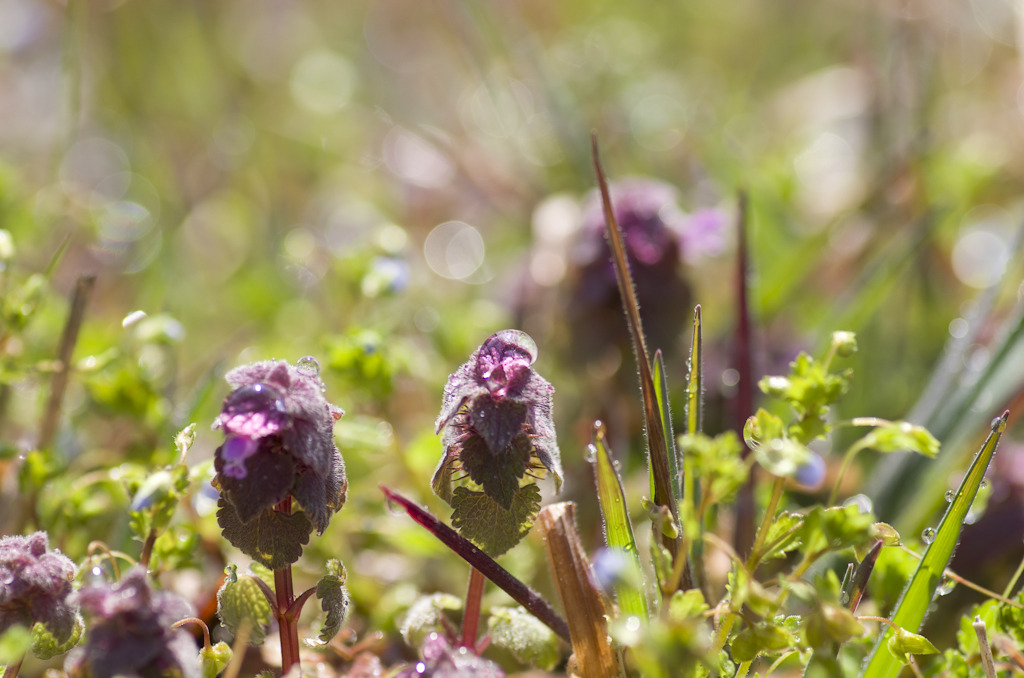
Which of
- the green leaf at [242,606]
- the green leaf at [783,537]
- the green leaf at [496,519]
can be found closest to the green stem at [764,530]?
the green leaf at [783,537]

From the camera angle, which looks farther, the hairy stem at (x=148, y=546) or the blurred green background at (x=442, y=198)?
the blurred green background at (x=442, y=198)

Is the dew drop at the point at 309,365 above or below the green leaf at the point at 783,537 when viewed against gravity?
above

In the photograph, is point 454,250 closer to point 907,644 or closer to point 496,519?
point 496,519

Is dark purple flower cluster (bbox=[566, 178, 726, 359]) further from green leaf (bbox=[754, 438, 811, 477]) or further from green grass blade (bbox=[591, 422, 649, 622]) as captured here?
green leaf (bbox=[754, 438, 811, 477])

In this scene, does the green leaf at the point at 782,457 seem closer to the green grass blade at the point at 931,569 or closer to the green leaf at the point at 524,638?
the green grass blade at the point at 931,569

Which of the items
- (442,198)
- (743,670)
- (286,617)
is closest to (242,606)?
(286,617)
